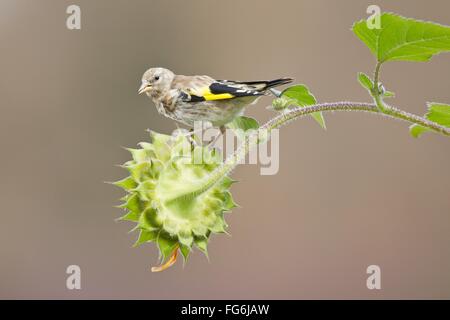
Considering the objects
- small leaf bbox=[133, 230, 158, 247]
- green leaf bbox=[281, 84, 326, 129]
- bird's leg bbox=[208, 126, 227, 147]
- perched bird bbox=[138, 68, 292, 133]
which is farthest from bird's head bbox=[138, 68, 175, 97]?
small leaf bbox=[133, 230, 158, 247]

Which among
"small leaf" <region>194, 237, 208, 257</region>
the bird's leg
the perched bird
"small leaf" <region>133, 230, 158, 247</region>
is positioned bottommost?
→ "small leaf" <region>194, 237, 208, 257</region>

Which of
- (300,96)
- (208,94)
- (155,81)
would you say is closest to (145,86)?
(155,81)

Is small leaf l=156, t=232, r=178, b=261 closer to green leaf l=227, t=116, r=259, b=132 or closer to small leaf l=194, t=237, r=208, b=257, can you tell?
small leaf l=194, t=237, r=208, b=257

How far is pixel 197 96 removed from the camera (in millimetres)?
1402

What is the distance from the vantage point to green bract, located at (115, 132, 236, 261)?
1003mm

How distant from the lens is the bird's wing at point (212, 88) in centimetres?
125

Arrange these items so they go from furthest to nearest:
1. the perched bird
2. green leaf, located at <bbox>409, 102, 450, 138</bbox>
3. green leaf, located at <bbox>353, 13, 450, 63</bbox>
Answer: the perched bird < green leaf, located at <bbox>409, 102, 450, 138</bbox> < green leaf, located at <bbox>353, 13, 450, 63</bbox>

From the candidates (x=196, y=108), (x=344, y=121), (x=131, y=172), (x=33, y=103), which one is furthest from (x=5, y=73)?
(x=131, y=172)

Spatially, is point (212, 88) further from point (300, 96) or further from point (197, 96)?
point (300, 96)

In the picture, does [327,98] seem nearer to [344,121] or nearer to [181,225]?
[344,121]

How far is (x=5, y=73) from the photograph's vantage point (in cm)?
482

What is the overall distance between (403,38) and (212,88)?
43 centimetres

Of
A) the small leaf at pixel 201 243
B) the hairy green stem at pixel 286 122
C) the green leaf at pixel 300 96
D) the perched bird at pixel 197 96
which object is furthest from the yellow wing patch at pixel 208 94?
the small leaf at pixel 201 243

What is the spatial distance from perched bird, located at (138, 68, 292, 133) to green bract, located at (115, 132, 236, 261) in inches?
10.8
